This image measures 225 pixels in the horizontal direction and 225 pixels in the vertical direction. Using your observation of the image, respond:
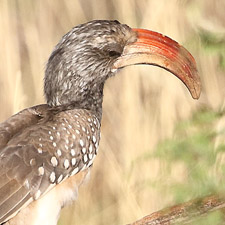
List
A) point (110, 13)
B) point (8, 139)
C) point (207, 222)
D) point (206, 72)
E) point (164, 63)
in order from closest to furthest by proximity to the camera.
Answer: point (207, 222) → point (8, 139) → point (164, 63) → point (206, 72) → point (110, 13)

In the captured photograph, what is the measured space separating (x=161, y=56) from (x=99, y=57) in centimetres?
30

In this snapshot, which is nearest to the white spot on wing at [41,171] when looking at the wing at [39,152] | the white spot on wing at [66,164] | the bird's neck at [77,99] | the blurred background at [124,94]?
the wing at [39,152]

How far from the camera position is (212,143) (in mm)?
2877

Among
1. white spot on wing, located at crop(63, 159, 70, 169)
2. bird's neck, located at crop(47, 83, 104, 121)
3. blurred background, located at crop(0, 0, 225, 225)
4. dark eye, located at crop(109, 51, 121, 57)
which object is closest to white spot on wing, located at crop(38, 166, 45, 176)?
white spot on wing, located at crop(63, 159, 70, 169)

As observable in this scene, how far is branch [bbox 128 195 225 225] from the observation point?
8.77 feet

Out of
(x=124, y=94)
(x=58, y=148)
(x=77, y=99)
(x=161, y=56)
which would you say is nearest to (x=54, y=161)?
(x=58, y=148)

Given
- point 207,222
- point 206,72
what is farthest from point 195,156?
point 206,72

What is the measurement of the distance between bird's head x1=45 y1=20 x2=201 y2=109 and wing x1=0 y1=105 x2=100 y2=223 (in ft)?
0.44

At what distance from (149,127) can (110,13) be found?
0.80 meters

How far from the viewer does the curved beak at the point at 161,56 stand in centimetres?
324

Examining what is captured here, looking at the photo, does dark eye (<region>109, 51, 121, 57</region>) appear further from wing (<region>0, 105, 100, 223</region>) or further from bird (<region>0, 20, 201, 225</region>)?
wing (<region>0, 105, 100, 223</region>)

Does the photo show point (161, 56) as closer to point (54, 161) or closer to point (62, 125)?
point (62, 125)

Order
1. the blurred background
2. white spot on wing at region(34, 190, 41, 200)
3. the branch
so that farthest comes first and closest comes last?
the blurred background, white spot on wing at region(34, 190, 41, 200), the branch

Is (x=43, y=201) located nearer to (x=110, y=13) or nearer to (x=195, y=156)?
(x=195, y=156)
